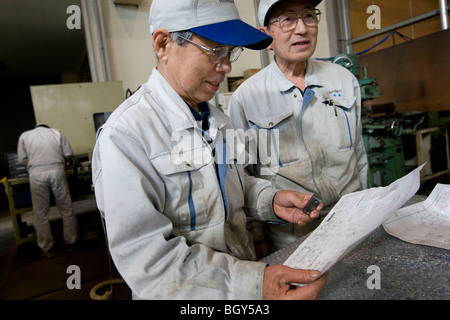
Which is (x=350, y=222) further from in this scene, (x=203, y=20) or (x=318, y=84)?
(x=318, y=84)

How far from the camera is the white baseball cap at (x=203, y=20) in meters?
0.75

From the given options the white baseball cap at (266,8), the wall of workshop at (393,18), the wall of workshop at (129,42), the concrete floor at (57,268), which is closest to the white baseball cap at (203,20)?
the white baseball cap at (266,8)

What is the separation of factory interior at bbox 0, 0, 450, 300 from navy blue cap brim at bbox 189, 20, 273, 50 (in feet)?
6.42

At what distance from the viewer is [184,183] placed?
0.74m

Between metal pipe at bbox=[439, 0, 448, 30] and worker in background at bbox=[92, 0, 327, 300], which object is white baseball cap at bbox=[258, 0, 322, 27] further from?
metal pipe at bbox=[439, 0, 448, 30]

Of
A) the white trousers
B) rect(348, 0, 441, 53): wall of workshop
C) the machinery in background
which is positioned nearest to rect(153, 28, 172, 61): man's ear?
the machinery in background

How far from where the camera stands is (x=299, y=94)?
133cm

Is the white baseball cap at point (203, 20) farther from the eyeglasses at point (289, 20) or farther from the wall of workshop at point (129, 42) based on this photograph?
the wall of workshop at point (129, 42)

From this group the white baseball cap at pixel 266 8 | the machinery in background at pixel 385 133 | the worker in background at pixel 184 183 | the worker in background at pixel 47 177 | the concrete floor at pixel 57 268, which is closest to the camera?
the worker in background at pixel 184 183

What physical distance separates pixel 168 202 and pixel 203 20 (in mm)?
481

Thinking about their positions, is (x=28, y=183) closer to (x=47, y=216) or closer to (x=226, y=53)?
(x=47, y=216)

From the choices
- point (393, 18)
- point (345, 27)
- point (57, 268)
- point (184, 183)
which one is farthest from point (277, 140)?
point (345, 27)

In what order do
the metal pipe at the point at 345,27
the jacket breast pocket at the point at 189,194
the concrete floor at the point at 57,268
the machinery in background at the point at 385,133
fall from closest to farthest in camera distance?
the jacket breast pocket at the point at 189,194 → the concrete floor at the point at 57,268 → the machinery in background at the point at 385,133 → the metal pipe at the point at 345,27
